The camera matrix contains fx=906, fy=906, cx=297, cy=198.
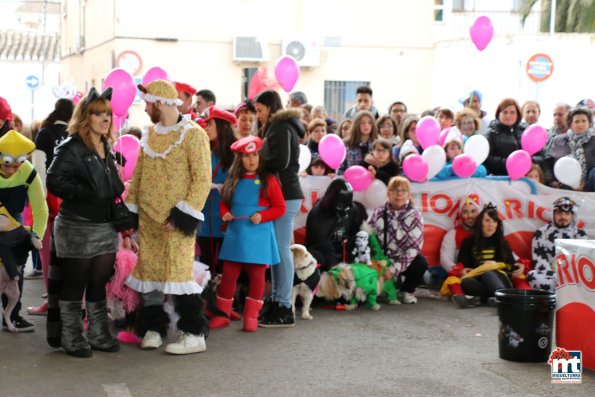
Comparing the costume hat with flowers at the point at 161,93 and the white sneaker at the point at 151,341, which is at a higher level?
the costume hat with flowers at the point at 161,93

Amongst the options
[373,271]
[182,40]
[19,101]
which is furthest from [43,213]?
[19,101]

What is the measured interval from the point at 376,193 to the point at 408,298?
1194 mm

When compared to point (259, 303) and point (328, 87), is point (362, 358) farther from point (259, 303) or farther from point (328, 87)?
point (328, 87)

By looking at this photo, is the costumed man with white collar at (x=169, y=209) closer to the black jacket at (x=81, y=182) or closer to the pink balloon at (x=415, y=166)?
the black jacket at (x=81, y=182)

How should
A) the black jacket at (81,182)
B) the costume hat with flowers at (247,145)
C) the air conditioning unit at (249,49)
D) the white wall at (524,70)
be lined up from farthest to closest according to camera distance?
the air conditioning unit at (249,49), the white wall at (524,70), the costume hat with flowers at (247,145), the black jacket at (81,182)

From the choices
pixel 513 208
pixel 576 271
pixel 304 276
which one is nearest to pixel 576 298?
pixel 576 271

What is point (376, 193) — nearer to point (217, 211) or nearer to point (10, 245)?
point (217, 211)

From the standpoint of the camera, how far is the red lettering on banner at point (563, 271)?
6.74 meters

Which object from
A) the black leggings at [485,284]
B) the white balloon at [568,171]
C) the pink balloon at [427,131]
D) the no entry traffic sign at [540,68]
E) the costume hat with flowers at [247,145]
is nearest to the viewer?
the costume hat with flowers at [247,145]

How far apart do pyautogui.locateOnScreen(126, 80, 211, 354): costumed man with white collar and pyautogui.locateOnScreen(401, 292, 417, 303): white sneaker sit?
2900 mm

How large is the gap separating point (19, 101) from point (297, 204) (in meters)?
29.9

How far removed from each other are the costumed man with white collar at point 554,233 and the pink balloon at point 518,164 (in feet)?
1.95

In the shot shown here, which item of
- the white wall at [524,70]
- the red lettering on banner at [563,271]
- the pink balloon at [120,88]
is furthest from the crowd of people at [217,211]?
the white wall at [524,70]

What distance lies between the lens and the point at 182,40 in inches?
936
